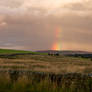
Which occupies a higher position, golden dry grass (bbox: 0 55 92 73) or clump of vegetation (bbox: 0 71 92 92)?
clump of vegetation (bbox: 0 71 92 92)

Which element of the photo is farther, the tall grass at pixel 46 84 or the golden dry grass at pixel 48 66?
the golden dry grass at pixel 48 66

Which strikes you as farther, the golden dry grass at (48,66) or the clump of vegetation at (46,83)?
the golden dry grass at (48,66)

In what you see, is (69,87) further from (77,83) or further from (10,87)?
(10,87)

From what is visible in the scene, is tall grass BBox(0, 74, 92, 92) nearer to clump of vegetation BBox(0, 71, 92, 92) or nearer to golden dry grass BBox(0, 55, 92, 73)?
clump of vegetation BBox(0, 71, 92, 92)

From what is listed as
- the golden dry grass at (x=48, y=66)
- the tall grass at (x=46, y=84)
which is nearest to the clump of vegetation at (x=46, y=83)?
the tall grass at (x=46, y=84)

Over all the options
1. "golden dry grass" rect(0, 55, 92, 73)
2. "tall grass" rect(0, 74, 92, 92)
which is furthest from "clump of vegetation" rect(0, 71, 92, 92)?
"golden dry grass" rect(0, 55, 92, 73)

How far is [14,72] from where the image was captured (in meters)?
10.7

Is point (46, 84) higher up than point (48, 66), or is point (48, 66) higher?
point (46, 84)

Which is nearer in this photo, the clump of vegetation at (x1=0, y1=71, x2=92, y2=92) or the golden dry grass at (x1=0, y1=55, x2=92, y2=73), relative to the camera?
the clump of vegetation at (x1=0, y1=71, x2=92, y2=92)

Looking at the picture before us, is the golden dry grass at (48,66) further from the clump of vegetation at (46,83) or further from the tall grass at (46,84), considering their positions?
the tall grass at (46,84)

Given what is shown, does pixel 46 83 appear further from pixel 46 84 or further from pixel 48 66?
pixel 48 66

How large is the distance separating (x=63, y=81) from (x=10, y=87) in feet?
9.18

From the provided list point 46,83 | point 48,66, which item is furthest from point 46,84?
point 48,66

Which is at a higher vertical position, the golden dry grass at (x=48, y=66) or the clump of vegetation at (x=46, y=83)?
the clump of vegetation at (x=46, y=83)
